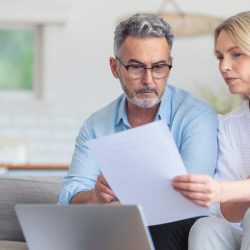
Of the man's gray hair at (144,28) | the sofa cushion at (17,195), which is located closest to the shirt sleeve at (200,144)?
the man's gray hair at (144,28)

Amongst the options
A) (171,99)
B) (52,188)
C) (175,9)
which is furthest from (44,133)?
(171,99)

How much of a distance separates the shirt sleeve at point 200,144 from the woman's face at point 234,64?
16cm

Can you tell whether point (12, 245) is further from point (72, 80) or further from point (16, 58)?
point (16, 58)

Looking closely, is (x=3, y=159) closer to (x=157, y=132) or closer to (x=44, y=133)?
(x=44, y=133)

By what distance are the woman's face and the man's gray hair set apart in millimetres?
191

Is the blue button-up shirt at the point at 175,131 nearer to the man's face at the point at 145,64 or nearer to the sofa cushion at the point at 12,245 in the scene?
the man's face at the point at 145,64

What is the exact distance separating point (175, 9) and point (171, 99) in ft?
12.6

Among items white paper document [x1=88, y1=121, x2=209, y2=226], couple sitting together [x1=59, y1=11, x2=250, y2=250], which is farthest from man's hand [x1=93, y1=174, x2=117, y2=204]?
white paper document [x1=88, y1=121, x2=209, y2=226]

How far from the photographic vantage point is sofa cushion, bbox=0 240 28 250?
2551mm

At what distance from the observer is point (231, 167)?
236 cm

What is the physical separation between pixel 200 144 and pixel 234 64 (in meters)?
0.27

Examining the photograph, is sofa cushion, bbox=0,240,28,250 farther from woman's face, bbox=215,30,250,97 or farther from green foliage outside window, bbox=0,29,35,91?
green foliage outside window, bbox=0,29,35,91

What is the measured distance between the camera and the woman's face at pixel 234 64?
2.30 metres

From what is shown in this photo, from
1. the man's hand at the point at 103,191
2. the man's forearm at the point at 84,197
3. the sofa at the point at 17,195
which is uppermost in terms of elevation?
the man's hand at the point at 103,191
